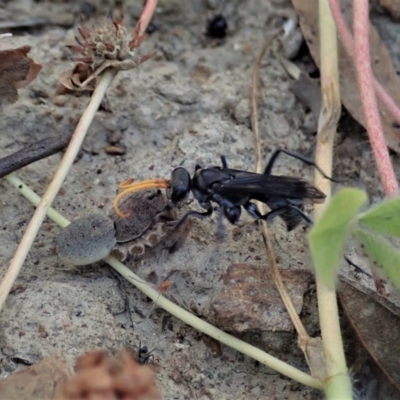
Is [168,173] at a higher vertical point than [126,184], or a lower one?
lower

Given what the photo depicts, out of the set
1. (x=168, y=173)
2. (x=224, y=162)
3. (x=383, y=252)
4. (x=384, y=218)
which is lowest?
(x=168, y=173)

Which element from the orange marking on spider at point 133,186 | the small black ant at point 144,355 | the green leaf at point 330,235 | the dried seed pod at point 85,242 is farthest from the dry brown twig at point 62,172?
the green leaf at point 330,235

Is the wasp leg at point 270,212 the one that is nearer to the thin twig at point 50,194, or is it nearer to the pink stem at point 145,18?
the thin twig at point 50,194

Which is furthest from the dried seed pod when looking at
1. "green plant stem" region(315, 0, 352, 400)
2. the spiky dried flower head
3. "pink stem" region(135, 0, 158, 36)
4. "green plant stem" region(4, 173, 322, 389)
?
"pink stem" region(135, 0, 158, 36)

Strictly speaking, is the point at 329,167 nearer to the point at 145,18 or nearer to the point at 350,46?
the point at 350,46

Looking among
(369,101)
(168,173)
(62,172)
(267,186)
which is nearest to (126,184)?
(62,172)

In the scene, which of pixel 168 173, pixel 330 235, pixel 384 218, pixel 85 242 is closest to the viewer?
pixel 330 235

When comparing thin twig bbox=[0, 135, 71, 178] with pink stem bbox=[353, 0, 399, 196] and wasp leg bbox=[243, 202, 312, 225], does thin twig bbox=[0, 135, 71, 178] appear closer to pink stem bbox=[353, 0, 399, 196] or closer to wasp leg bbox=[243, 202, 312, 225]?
wasp leg bbox=[243, 202, 312, 225]
